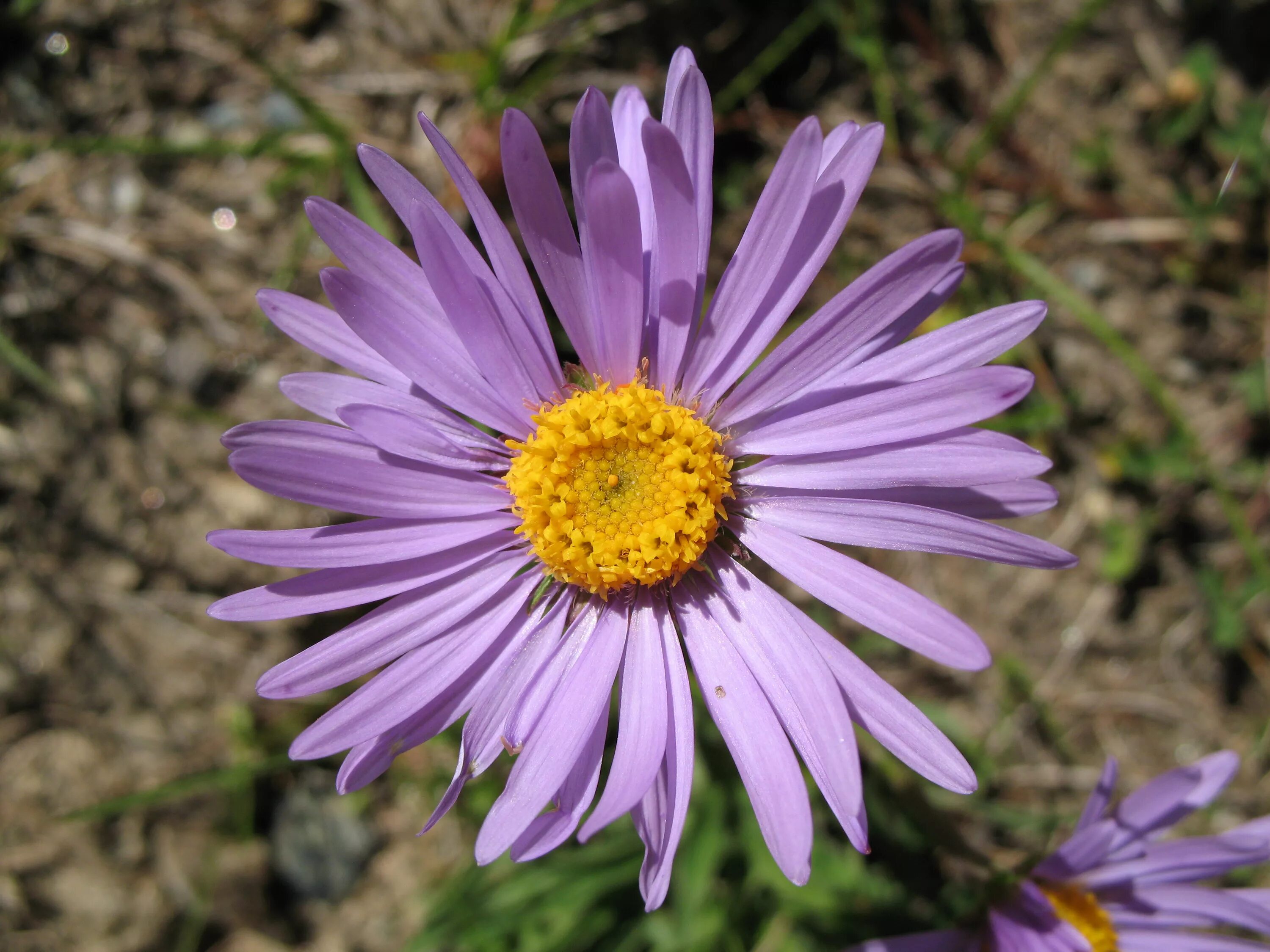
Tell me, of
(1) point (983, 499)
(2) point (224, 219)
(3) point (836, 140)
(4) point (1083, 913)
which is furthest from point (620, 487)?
(2) point (224, 219)

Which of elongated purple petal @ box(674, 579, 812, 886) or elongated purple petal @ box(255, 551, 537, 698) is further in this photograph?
elongated purple petal @ box(255, 551, 537, 698)

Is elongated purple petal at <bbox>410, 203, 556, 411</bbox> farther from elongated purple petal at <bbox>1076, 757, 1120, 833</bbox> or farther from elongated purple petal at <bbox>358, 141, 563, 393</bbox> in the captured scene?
elongated purple petal at <bbox>1076, 757, 1120, 833</bbox>

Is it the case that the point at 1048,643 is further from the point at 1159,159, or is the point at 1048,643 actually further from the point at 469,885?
the point at 469,885

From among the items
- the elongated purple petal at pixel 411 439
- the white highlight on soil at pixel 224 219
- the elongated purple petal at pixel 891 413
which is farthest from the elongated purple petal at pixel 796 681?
the white highlight on soil at pixel 224 219

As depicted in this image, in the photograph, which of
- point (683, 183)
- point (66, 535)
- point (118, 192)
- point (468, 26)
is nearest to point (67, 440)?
point (66, 535)

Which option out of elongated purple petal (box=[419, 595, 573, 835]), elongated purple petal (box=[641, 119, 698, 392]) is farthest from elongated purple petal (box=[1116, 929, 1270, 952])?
elongated purple petal (box=[641, 119, 698, 392])

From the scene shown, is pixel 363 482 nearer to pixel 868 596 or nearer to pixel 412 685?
pixel 412 685
